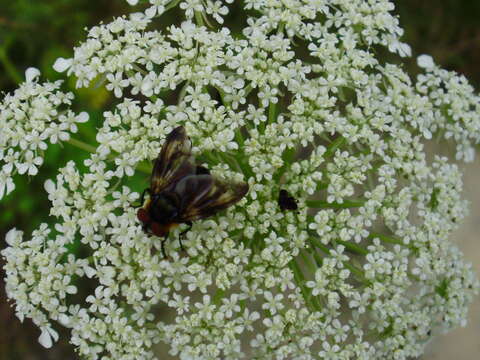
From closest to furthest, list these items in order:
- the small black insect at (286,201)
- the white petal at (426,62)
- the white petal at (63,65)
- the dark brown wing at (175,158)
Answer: the dark brown wing at (175,158) < the small black insect at (286,201) < the white petal at (63,65) < the white petal at (426,62)

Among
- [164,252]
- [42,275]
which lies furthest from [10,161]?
[164,252]

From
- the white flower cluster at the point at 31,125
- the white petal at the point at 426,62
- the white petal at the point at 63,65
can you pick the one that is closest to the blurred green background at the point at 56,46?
the white petal at the point at 63,65

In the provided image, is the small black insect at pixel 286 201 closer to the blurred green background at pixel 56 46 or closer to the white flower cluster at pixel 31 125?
the white flower cluster at pixel 31 125

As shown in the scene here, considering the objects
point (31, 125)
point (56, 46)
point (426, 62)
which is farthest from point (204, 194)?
point (56, 46)

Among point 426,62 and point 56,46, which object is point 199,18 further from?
point 56,46

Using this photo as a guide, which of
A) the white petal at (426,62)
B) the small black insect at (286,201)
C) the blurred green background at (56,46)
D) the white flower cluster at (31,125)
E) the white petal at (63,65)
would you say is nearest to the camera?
the small black insect at (286,201)

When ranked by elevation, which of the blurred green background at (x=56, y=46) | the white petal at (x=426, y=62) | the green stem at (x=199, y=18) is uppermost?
the white petal at (x=426, y=62)

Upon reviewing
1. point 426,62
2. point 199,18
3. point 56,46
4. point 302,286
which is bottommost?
point 56,46
